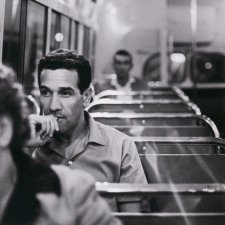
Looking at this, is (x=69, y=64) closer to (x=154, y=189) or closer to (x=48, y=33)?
(x=154, y=189)

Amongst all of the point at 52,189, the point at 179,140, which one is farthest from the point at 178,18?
the point at 52,189

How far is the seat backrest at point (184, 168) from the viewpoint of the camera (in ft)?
7.18

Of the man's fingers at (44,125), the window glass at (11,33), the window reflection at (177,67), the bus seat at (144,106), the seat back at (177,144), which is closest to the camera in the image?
the man's fingers at (44,125)

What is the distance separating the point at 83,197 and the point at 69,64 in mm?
866

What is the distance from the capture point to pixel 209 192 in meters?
1.20

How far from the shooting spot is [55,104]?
1.78 m

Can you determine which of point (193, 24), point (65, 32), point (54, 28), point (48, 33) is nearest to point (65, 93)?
point (48, 33)

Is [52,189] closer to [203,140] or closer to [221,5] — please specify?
[203,140]

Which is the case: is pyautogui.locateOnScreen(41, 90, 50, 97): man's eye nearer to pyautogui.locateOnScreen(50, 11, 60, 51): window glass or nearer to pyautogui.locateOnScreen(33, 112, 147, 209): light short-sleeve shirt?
pyautogui.locateOnScreen(33, 112, 147, 209): light short-sleeve shirt

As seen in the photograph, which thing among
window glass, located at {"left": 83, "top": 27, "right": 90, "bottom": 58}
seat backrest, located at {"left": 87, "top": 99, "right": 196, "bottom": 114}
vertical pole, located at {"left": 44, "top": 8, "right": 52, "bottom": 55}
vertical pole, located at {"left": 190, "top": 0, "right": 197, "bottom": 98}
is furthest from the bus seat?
vertical pole, located at {"left": 190, "top": 0, "right": 197, "bottom": 98}

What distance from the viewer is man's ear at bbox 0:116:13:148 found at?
38.6 inches

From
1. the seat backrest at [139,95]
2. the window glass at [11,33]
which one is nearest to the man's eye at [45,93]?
the window glass at [11,33]

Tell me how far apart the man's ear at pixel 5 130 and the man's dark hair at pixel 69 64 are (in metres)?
0.79

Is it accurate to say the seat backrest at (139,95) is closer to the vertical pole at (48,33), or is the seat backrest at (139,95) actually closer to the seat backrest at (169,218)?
the vertical pole at (48,33)
